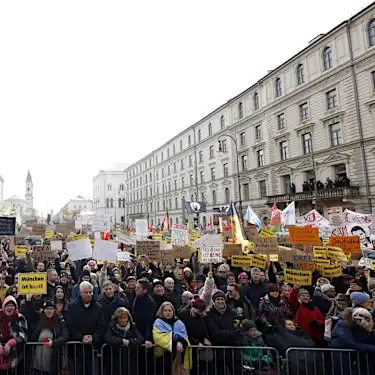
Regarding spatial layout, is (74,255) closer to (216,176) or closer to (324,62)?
(324,62)

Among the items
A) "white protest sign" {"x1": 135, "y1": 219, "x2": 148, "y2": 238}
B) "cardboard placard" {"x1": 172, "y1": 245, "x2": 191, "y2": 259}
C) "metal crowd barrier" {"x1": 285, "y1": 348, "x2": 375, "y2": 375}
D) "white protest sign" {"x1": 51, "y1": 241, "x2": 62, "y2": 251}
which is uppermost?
"white protest sign" {"x1": 135, "y1": 219, "x2": 148, "y2": 238}

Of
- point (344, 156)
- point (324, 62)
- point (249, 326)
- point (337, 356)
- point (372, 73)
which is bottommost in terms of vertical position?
point (337, 356)

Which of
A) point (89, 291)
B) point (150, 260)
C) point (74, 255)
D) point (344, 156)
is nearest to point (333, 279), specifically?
point (150, 260)

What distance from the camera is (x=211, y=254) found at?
8469 millimetres

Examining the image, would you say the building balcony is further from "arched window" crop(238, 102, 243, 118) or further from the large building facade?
"arched window" crop(238, 102, 243, 118)

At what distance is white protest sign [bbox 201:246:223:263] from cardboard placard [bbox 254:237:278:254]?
1.81m

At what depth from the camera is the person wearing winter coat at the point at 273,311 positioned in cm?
540

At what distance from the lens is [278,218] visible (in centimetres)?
1898

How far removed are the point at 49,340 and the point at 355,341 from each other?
13.3 ft

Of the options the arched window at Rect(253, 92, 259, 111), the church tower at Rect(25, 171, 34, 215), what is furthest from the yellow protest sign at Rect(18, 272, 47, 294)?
the church tower at Rect(25, 171, 34, 215)

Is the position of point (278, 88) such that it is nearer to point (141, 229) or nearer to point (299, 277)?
point (141, 229)

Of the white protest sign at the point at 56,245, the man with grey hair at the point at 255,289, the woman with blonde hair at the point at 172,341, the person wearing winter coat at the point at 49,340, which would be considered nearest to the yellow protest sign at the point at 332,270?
the man with grey hair at the point at 255,289

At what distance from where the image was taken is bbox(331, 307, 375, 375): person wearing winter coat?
14.4 feet

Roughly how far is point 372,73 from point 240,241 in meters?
19.8
